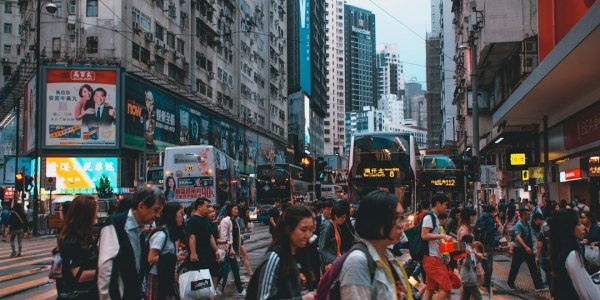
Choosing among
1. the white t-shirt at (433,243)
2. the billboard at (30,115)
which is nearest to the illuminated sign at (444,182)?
the white t-shirt at (433,243)

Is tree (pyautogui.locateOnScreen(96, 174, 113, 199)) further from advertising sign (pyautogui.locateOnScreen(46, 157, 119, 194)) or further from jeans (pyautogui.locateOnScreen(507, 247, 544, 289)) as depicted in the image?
jeans (pyautogui.locateOnScreen(507, 247, 544, 289))

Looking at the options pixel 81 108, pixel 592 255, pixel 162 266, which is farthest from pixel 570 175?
pixel 81 108

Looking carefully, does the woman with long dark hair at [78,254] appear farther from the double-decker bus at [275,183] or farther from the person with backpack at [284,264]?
the double-decker bus at [275,183]

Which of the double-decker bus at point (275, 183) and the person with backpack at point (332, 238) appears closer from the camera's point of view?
the person with backpack at point (332, 238)

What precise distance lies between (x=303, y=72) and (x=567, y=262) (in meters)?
114

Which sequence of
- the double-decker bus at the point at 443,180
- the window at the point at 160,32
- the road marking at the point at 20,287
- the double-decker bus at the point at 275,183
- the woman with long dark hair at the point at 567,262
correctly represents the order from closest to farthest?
1. the woman with long dark hair at the point at 567,262
2. the road marking at the point at 20,287
3. the double-decker bus at the point at 443,180
4. the double-decker bus at the point at 275,183
5. the window at the point at 160,32

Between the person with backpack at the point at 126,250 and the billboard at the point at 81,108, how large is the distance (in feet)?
124

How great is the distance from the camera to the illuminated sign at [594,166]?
20.6 meters

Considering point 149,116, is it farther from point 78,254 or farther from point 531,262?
point 78,254

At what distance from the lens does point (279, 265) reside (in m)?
4.14

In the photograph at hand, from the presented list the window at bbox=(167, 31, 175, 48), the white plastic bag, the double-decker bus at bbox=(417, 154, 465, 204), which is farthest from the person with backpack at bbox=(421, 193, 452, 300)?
the window at bbox=(167, 31, 175, 48)

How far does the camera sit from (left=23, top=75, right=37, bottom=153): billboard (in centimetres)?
4403

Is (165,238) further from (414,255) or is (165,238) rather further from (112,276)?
(414,255)

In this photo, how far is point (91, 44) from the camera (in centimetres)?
4256
